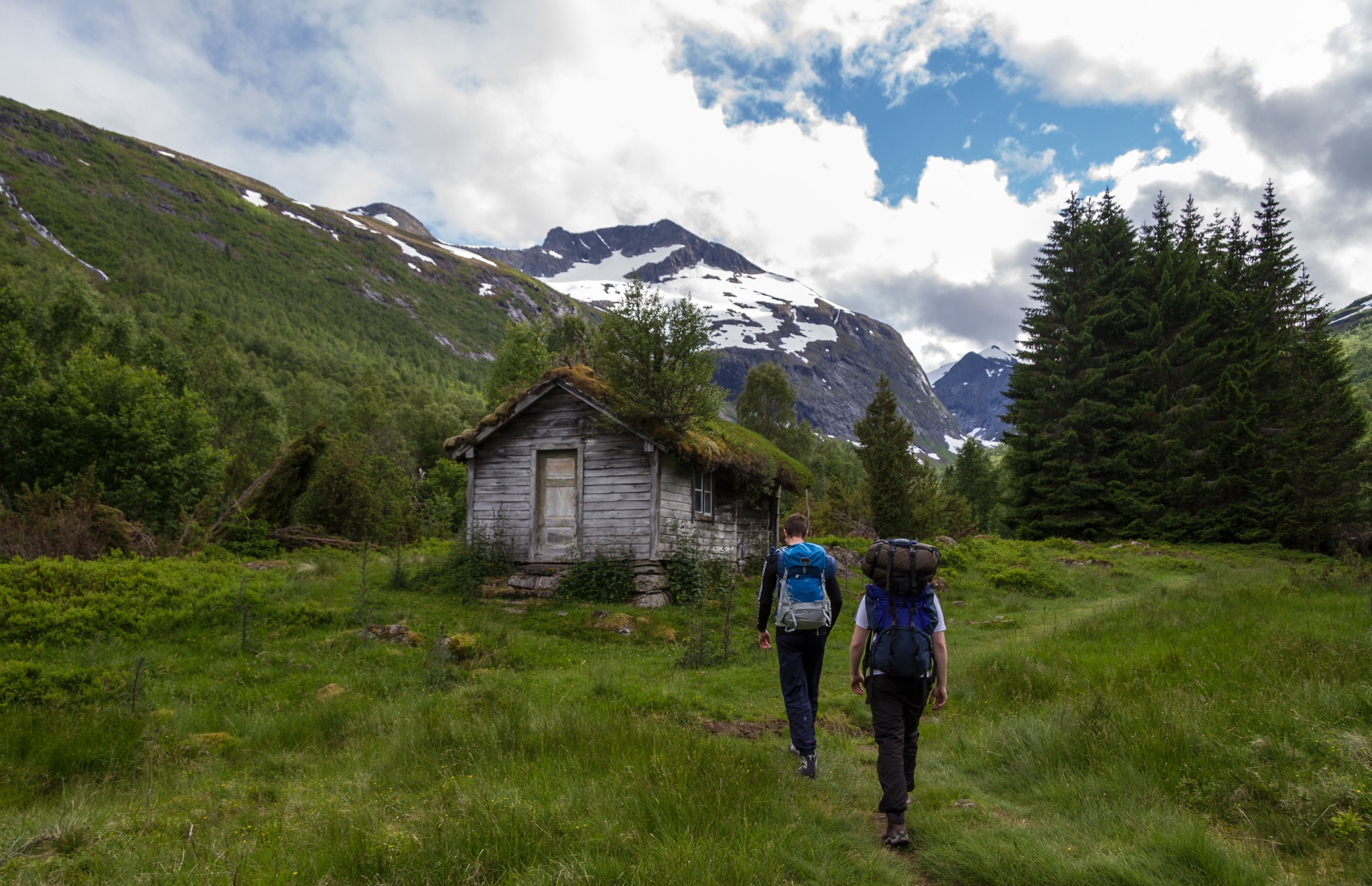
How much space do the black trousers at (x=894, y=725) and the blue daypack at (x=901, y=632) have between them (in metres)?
0.11

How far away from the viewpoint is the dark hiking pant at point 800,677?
542 centimetres

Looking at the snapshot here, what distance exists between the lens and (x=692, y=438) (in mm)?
15578

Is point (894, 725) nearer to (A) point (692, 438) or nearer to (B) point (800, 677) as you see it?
(B) point (800, 677)

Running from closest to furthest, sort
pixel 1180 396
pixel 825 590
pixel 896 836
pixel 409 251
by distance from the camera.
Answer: pixel 896 836 → pixel 825 590 → pixel 1180 396 → pixel 409 251

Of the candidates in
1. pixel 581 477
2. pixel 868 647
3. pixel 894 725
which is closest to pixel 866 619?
pixel 868 647

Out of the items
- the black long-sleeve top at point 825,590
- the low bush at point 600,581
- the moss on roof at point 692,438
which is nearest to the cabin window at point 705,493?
the moss on roof at point 692,438

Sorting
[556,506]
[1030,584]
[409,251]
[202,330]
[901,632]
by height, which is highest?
A: [409,251]

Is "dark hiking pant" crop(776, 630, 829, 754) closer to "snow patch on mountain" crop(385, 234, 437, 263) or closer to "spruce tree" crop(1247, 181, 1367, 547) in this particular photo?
"spruce tree" crop(1247, 181, 1367, 547)

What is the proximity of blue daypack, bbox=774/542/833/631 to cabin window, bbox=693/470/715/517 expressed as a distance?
10.9 metres

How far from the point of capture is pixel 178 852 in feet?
11.9

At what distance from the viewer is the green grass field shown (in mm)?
3461

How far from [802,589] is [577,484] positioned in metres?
10.9

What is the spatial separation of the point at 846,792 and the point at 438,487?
3135 centimetres

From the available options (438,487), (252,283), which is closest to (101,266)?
(252,283)
